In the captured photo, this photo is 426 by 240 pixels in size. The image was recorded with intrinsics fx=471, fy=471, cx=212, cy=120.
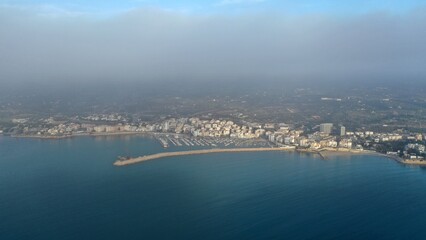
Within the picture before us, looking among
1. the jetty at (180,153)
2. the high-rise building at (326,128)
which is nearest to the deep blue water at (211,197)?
the jetty at (180,153)

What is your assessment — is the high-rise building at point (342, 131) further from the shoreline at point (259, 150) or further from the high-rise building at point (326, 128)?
the shoreline at point (259, 150)

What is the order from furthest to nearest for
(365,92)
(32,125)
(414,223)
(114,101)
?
(365,92)
(114,101)
(32,125)
(414,223)

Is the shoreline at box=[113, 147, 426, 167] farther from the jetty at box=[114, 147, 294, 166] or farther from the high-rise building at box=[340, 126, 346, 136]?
the high-rise building at box=[340, 126, 346, 136]

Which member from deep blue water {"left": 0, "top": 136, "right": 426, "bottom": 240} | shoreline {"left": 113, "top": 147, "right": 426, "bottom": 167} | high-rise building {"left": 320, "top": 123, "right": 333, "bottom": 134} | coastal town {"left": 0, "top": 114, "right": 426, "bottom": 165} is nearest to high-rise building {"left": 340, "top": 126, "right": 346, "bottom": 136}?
coastal town {"left": 0, "top": 114, "right": 426, "bottom": 165}

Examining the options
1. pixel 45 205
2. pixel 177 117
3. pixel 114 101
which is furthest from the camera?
pixel 114 101

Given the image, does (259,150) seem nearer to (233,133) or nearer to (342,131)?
(233,133)

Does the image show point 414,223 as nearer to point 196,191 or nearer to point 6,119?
point 196,191

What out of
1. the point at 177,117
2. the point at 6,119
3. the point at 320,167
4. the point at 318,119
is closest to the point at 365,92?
the point at 318,119
